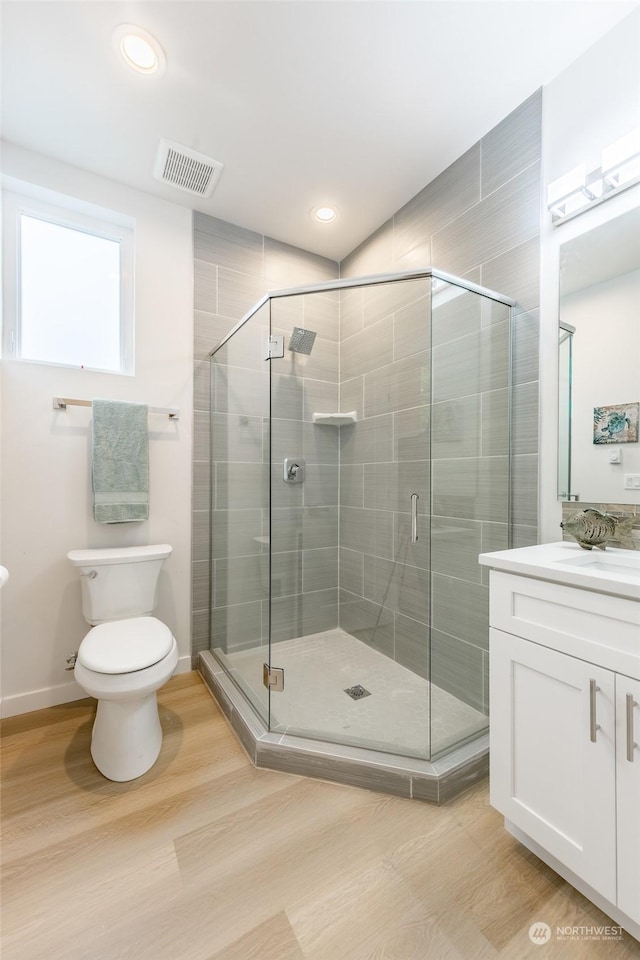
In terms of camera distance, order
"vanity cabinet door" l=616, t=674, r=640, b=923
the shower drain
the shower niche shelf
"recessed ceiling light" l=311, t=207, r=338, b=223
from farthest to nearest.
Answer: "recessed ceiling light" l=311, t=207, r=338, b=223
the shower niche shelf
the shower drain
"vanity cabinet door" l=616, t=674, r=640, b=923

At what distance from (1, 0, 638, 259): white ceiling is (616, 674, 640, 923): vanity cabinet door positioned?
207 cm

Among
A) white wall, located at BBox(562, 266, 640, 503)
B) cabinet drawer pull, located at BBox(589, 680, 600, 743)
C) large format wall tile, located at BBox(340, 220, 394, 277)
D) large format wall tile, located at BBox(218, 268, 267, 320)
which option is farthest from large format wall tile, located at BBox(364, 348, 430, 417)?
cabinet drawer pull, located at BBox(589, 680, 600, 743)

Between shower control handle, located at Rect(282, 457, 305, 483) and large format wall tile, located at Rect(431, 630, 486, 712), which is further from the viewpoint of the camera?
shower control handle, located at Rect(282, 457, 305, 483)

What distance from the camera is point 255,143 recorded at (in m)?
1.81

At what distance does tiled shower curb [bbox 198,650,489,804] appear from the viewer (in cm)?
135

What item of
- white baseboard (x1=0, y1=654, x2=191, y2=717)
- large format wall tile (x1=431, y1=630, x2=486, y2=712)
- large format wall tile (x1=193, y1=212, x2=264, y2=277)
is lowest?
white baseboard (x1=0, y1=654, x2=191, y2=717)

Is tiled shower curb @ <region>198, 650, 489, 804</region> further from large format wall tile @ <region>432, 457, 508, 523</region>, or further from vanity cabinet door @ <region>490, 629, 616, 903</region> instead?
large format wall tile @ <region>432, 457, 508, 523</region>

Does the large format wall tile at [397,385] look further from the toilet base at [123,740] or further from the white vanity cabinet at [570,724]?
the toilet base at [123,740]

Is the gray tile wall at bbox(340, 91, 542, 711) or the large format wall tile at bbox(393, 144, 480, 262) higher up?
the large format wall tile at bbox(393, 144, 480, 262)

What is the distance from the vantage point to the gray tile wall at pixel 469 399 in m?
1.62

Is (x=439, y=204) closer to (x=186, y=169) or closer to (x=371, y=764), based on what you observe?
(x=186, y=169)

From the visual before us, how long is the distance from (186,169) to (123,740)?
2526 mm

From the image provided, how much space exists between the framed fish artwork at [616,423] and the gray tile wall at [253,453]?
3.75 feet

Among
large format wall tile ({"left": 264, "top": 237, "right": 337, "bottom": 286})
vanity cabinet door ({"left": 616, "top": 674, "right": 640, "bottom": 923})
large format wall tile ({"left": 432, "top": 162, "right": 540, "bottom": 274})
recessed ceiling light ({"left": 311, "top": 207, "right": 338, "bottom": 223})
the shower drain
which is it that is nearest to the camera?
vanity cabinet door ({"left": 616, "top": 674, "right": 640, "bottom": 923})
